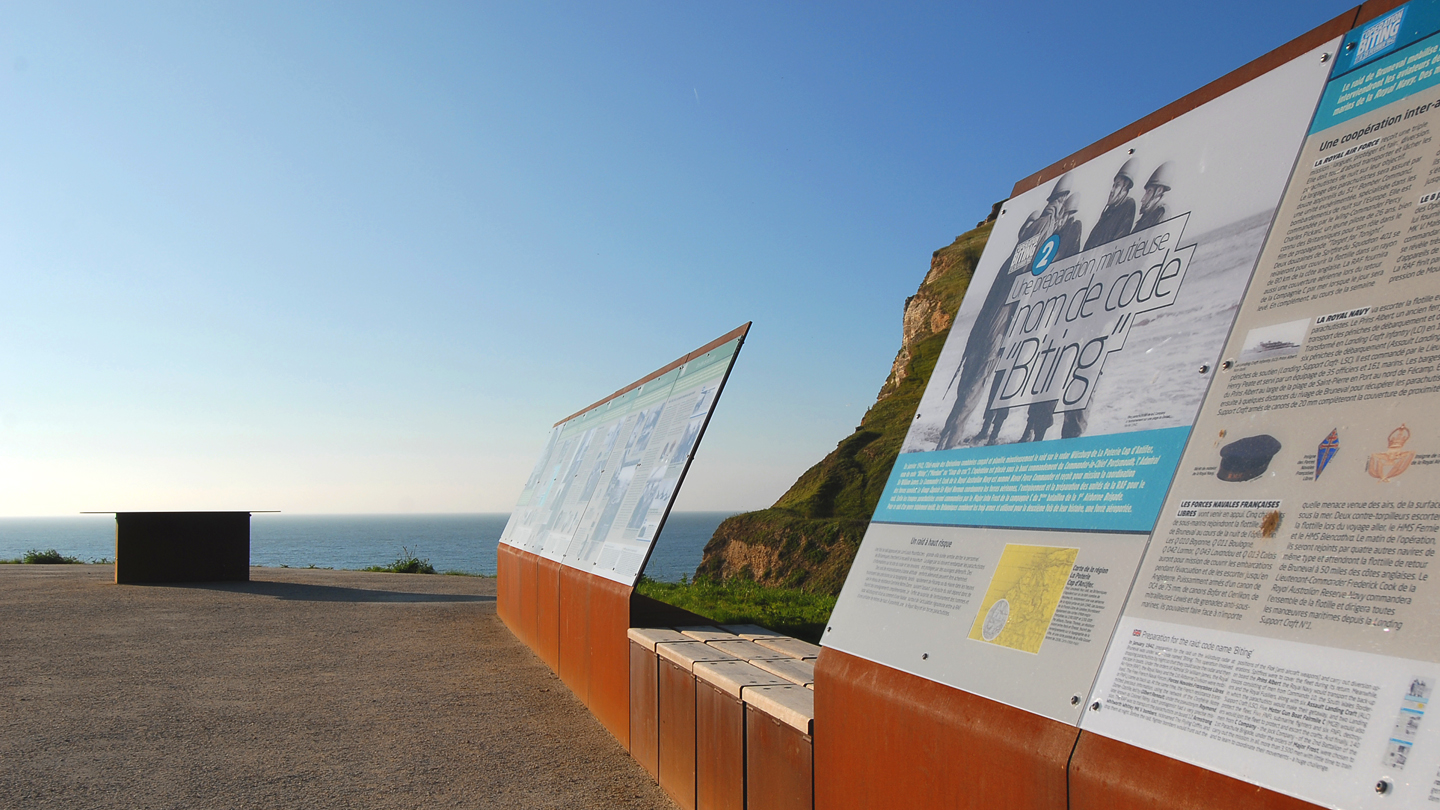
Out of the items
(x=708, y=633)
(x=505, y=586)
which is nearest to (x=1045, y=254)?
(x=708, y=633)

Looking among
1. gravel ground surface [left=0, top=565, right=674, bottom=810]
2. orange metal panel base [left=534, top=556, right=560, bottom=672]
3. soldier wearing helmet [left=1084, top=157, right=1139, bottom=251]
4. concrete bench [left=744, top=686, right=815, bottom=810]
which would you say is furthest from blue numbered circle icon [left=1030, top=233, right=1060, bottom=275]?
orange metal panel base [left=534, top=556, right=560, bottom=672]

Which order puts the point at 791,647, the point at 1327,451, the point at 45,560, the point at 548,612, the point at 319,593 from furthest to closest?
1. the point at 45,560
2. the point at 319,593
3. the point at 548,612
4. the point at 791,647
5. the point at 1327,451

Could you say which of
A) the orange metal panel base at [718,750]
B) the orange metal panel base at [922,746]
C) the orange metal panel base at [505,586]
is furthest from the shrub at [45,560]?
the orange metal panel base at [922,746]

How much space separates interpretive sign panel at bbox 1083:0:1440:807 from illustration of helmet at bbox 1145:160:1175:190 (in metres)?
0.45

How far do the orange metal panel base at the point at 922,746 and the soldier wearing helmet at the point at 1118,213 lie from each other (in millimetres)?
1419

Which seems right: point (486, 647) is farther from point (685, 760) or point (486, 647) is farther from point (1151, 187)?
point (1151, 187)

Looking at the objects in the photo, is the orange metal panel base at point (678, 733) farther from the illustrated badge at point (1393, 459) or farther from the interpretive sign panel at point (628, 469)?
the illustrated badge at point (1393, 459)

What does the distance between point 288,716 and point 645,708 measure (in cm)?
295

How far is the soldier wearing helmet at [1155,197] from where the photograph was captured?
8.89ft

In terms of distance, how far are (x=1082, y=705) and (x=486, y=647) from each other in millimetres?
8723

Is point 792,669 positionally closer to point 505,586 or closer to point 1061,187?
point 1061,187

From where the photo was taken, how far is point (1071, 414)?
2609 mm

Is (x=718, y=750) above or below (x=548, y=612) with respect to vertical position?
above

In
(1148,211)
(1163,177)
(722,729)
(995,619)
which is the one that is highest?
(1163,177)
